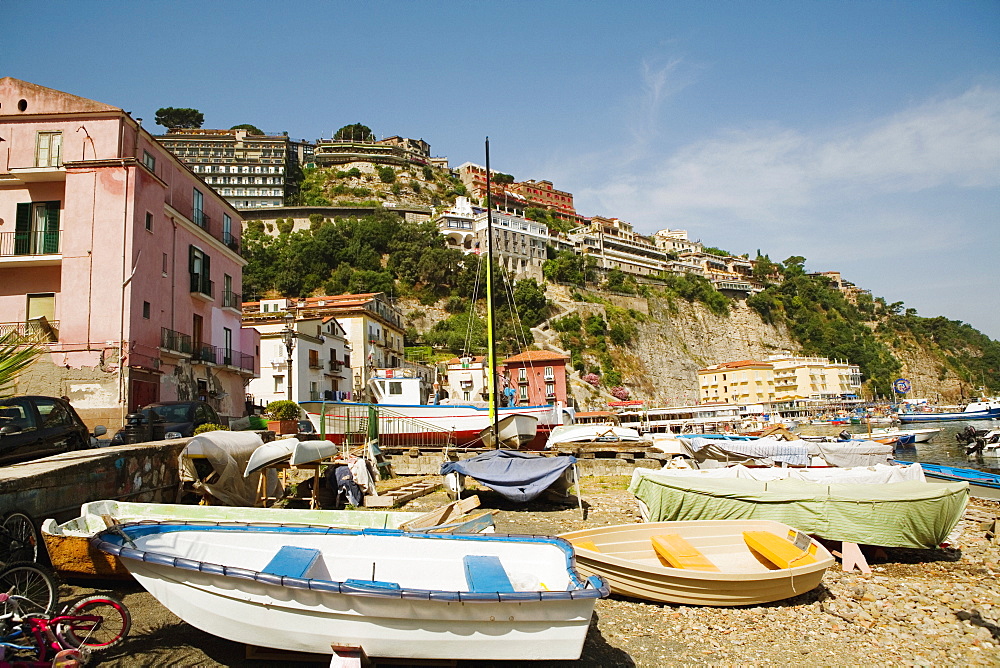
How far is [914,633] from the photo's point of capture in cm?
829

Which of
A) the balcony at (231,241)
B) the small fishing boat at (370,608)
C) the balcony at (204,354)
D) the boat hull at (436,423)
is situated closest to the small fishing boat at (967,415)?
the boat hull at (436,423)

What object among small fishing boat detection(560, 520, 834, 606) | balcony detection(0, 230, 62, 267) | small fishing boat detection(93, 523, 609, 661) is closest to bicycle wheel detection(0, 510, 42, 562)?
small fishing boat detection(93, 523, 609, 661)

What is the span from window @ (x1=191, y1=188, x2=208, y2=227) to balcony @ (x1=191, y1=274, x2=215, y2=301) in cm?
242

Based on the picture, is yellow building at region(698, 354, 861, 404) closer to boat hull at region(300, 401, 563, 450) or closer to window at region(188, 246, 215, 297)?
boat hull at region(300, 401, 563, 450)

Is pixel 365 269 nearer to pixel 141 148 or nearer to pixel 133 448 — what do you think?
pixel 141 148

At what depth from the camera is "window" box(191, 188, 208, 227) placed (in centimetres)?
2824

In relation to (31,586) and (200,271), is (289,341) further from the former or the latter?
(31,586)

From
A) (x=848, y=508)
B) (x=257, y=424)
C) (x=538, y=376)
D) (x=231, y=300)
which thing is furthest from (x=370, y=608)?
(x=538, y=376)

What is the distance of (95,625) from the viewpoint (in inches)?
231

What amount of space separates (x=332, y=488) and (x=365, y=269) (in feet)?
223

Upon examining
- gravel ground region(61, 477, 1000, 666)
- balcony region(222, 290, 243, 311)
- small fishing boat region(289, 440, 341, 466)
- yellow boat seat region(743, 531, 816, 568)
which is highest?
balcony region(222, 290, 243, 311)

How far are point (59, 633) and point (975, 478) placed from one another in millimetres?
23670

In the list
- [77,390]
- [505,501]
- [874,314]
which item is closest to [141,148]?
[77,390]

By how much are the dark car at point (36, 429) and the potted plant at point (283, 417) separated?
48.2ft
